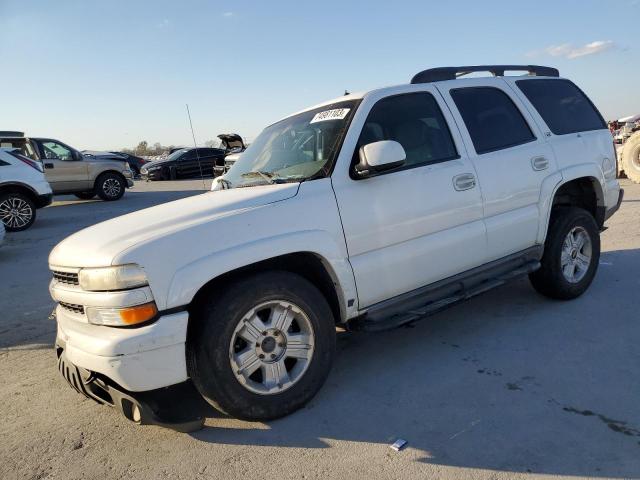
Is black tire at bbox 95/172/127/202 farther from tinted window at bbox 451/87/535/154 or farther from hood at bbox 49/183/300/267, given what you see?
tinted window at bbox 451/87/535/154

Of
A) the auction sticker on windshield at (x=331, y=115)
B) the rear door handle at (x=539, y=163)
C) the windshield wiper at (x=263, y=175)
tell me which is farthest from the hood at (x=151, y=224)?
the rear door handle at (x=539, y=163)

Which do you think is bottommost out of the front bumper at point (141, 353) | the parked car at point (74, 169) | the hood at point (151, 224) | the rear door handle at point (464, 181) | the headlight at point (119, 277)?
the front bumper at point (141, 353)

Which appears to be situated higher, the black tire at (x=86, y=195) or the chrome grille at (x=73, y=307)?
the black tire at (x=86, y=195)

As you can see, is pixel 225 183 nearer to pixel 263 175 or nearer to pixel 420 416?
pixel 263 175

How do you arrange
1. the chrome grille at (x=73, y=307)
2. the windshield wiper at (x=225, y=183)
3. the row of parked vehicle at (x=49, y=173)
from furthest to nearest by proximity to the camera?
the row of parked vehicle at (x=49, y=173) → the windshield wiper at (x=225, y=183) → the chrome grille at (x=73, y=307)

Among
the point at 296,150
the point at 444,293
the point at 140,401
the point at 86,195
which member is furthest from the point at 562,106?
the point at 86,195

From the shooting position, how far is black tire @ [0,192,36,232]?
1109 cm

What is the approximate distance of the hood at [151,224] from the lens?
2770mm

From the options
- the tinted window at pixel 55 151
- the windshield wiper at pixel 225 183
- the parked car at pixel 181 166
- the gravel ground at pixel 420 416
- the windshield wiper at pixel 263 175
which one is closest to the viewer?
the gravel ground at pixel 420 416

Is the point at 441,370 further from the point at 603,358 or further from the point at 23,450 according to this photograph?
the point at 23,450

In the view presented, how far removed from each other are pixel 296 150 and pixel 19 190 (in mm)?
9888

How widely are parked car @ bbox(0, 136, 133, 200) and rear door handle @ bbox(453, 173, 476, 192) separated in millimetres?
13823

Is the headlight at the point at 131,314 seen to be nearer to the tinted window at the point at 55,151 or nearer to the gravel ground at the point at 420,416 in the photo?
the gravel ground at the point at 420,416

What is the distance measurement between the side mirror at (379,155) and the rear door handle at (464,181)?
68cm
